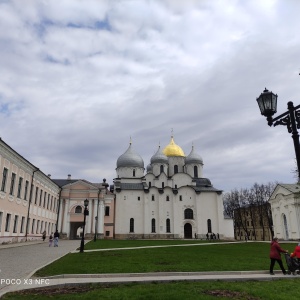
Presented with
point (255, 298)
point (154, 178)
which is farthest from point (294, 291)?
point (154, 178)

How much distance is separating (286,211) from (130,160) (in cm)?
3308

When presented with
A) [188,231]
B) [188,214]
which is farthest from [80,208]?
[188,231]

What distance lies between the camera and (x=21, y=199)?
109 feet

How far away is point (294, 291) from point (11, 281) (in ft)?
28.1

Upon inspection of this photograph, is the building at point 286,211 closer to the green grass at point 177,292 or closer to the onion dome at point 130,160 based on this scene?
the onion dome at point 130,160

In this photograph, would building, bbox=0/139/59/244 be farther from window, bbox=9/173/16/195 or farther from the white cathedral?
the white cathedral

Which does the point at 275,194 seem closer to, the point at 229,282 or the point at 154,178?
the point at 154,178

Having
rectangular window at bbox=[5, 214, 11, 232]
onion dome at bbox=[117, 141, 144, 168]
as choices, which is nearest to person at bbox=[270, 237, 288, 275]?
rectangular window at bbox=[5, 214, 11, 232]

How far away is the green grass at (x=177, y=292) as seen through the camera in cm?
776

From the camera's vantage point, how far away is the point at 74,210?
54.0 metres

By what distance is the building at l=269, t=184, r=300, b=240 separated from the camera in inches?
2026

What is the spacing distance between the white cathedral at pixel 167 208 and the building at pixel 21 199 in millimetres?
19636

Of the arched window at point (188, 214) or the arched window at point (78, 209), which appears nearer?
the arched window at point (78, 209)

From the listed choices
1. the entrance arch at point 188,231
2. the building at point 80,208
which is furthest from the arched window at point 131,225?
the entrance arch at point 188,231
